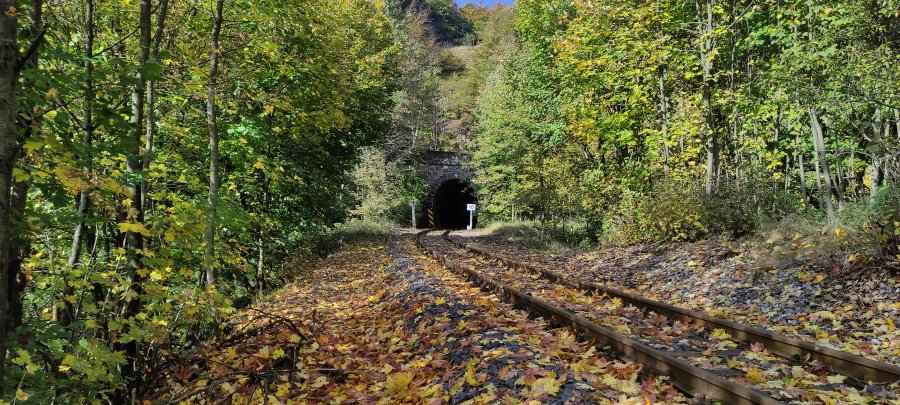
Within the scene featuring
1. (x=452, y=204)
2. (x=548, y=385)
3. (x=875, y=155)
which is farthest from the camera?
(x=452, y=204)

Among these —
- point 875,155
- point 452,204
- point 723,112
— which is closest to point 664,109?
point 723,112

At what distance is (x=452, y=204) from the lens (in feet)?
171

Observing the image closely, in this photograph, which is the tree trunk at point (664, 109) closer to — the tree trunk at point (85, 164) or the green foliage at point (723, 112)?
the green foliage at point (723, 112)

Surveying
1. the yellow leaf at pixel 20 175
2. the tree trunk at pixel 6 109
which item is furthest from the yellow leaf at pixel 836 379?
the yellow leaf at pixel 20 175

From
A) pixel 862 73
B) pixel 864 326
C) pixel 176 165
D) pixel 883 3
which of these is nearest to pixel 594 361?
pixel 864 326

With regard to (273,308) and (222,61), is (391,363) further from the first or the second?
(222,61)

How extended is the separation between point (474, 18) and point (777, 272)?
10037cm

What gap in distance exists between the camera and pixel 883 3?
8.91 metres

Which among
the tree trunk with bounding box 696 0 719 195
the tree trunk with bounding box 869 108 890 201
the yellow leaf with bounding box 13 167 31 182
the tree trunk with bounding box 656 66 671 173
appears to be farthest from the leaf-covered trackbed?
the tree trunk with bounding box 656 66 671 173

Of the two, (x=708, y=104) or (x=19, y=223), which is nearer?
(x=19, y=223)

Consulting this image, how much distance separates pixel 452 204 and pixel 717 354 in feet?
153

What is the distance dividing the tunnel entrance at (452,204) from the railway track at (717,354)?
3639 centimetres

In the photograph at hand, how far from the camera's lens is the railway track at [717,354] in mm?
4082

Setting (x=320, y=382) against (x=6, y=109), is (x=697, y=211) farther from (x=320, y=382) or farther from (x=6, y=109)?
(x=6, y=109)
